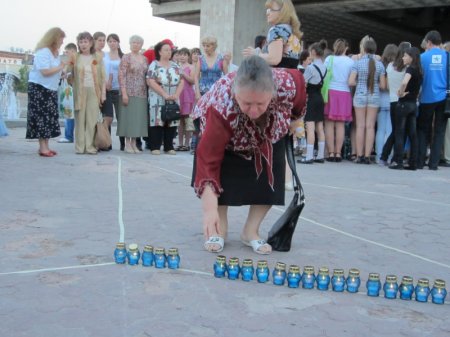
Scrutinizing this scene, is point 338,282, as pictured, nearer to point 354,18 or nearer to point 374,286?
point 374,286

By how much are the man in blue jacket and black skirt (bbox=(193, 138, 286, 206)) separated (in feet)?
19.0

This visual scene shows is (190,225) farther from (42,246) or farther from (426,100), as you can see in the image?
(426,100)

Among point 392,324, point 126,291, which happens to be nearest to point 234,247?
point 126,291

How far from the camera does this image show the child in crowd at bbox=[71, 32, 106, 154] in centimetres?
941

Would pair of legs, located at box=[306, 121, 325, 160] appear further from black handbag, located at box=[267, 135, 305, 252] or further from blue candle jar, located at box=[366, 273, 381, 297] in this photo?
blue candle jar, located at box=[366, 273, 381, 297]

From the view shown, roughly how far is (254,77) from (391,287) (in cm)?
149

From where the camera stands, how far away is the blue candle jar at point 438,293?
3.47 m

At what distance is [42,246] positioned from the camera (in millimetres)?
4301

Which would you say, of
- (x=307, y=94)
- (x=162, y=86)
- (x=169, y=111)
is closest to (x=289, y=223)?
(x=307, y=94)

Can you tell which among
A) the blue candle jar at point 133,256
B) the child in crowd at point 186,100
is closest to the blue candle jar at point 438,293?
the blue candle jar at point 133,256

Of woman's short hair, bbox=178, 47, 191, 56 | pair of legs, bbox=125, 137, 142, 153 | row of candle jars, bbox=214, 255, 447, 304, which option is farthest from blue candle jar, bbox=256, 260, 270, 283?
woman's short hair, bbox=178, 47, 191, 56

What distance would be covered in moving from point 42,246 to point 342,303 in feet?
7.25

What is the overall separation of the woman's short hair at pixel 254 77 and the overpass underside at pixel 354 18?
1470cm

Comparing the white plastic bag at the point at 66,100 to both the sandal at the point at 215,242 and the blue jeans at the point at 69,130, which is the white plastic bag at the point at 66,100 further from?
the sandal at the point at 215,242
